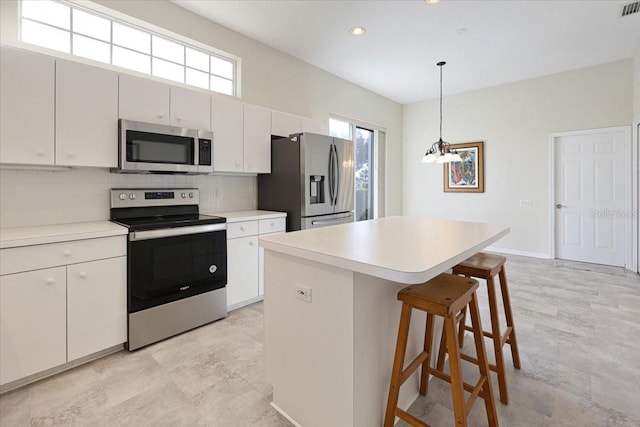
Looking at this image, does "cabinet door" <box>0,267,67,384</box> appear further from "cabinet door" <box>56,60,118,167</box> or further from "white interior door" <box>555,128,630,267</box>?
"white interior door" <box>555,128,630,267</box>

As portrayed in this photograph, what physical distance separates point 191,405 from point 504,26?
180 inches

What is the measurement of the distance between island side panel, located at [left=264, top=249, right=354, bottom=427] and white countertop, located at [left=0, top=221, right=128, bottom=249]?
1.30 meters

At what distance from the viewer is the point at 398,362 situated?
4.69ft

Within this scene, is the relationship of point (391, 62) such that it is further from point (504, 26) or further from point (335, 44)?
point (504, 26)

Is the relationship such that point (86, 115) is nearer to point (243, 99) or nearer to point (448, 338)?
point (243, 99)

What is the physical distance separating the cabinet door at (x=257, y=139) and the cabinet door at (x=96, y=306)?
5.28 feet

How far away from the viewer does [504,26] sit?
3496 millimetres

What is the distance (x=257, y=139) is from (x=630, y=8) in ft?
13.4

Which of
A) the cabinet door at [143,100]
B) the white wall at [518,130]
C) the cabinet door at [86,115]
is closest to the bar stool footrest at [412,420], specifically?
the cabinet door at [86,115]

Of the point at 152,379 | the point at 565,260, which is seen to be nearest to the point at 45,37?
the point at 152,379

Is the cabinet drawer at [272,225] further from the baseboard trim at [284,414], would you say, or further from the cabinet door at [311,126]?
the baseboard trim at [284,414]

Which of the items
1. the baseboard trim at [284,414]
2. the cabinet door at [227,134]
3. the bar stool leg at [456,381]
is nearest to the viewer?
the bar stool leg at [456,381]

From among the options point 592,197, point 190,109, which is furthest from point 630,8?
point 190,109

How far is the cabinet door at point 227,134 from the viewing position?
10.1 ft
